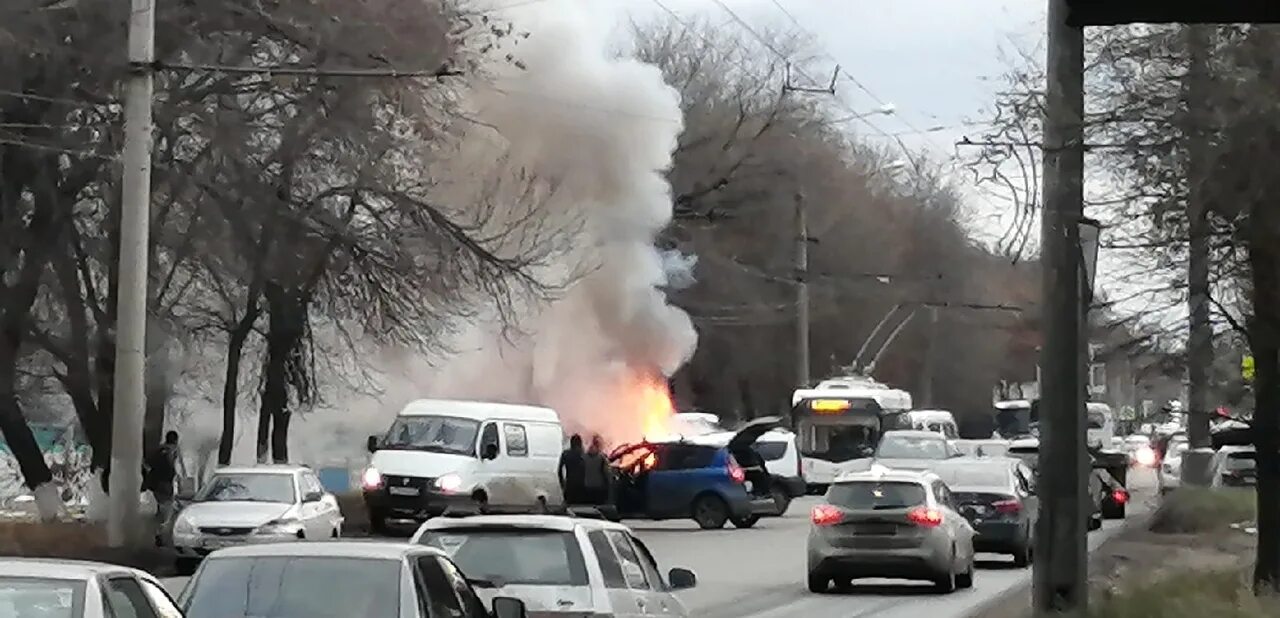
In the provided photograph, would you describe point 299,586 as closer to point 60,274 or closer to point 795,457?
point 60,274

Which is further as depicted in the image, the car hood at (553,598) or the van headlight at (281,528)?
the van headlight at (281,528)

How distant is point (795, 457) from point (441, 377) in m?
8.63

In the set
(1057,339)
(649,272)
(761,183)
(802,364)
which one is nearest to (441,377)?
(649,272)

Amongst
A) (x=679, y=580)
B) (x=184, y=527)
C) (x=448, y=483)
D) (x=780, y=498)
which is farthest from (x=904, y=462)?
(x=679, y=580)

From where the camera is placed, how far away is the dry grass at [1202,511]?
35344 mm

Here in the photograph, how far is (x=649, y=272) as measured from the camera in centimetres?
5359

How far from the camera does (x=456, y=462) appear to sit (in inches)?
1351

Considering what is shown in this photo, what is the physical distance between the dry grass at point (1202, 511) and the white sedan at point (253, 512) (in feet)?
47.3

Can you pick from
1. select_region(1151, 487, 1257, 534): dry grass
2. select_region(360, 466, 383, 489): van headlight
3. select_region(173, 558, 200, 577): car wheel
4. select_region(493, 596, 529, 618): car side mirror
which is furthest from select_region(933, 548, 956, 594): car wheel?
select_region(493, 596, 529, 618): car side mirror

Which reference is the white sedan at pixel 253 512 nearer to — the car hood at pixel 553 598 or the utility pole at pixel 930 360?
the car hood at pixel 553 598

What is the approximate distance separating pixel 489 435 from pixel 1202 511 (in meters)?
12.1

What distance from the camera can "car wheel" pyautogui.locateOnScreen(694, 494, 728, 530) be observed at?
130ft

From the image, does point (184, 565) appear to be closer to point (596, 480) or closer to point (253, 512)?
point (253, 512)

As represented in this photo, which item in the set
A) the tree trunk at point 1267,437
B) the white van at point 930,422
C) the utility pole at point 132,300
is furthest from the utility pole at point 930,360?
the tree trunk at point 1267,437
